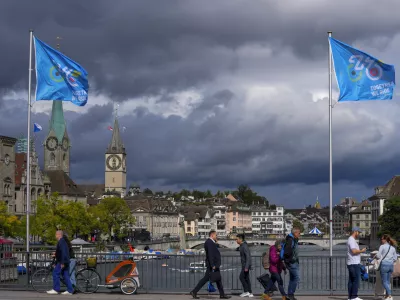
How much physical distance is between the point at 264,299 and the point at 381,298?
3.77 m

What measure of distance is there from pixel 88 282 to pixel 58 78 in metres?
7.10

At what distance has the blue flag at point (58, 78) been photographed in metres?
28.5

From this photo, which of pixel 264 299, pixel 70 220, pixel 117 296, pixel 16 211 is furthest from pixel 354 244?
pixel 16 211

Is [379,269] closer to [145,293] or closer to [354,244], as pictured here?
[354,244]

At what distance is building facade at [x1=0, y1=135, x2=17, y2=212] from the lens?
10406 cm

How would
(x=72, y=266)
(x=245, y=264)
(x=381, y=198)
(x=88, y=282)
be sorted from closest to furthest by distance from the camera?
(x=245, y=264) < (x=72, y=266) < (x=88, y=282) < (x=381, y=198)

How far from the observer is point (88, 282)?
85.9ft

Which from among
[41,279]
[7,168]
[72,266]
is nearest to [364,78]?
[72,266]

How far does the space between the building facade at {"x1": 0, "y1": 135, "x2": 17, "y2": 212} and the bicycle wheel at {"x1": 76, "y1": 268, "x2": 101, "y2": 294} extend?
79100 mm

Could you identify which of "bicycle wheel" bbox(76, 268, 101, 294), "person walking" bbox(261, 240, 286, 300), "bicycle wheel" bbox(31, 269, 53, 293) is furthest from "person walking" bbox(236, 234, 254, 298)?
"bicycle wheel" bbox(31, 269, 53, 293)

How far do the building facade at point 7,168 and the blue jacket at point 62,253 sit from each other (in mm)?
79735

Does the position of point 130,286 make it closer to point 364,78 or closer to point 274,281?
point 274,281

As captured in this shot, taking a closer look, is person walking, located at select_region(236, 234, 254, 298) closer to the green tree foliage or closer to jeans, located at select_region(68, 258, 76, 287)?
jeans, located at select_region(68, 258, 76, 287)

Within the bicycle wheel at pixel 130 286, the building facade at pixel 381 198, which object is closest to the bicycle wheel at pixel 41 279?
the bicycle wheel at pixel 130 286
